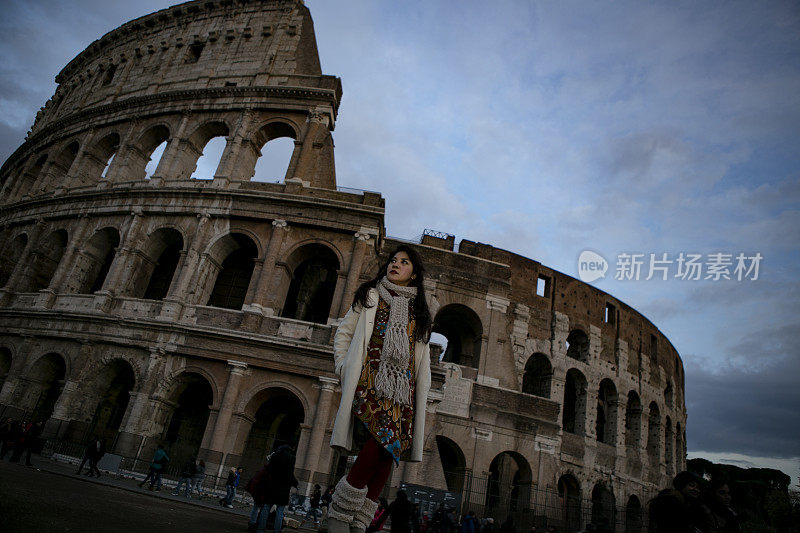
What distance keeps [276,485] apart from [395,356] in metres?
3.57

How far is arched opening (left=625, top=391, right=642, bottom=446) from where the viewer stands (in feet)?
64.9

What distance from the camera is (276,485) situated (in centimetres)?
548

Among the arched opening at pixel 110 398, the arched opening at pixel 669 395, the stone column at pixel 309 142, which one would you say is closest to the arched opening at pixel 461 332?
the stone column at pixel 309 142

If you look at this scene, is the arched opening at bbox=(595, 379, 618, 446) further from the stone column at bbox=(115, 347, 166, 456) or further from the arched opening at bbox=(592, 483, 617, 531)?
the stone column at bbox=(115, 347, 166, 456)

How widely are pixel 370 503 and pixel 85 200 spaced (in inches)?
727

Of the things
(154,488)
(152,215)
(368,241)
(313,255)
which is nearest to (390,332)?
(154,488)

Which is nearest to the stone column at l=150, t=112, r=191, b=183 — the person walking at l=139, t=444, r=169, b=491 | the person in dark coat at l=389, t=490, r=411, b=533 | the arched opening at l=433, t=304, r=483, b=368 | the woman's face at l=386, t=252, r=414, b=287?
the person walking at l=139, t=444, r=169, b=491

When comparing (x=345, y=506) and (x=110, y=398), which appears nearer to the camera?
(x=345, y=506)

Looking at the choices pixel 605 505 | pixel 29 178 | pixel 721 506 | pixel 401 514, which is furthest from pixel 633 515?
pixel 29 178

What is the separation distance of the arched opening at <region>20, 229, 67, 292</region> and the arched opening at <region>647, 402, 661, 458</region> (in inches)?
1005

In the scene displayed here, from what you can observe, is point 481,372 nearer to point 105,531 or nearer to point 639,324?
point 639,324

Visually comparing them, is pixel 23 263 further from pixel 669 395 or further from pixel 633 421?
pixel 669 395

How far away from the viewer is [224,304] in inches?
617

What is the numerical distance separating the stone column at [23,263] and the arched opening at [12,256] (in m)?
0.99
